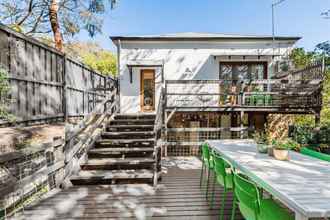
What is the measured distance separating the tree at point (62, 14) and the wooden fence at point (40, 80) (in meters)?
4.96

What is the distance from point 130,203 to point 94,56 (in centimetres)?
1912

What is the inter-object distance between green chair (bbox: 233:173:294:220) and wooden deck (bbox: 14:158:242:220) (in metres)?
1.06

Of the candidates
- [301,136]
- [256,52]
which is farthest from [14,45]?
[256,52]

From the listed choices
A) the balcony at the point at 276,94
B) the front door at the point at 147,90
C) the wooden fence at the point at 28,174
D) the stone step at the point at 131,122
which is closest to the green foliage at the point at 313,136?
the balcony at the point at 276,94

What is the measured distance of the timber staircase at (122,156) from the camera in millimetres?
4492

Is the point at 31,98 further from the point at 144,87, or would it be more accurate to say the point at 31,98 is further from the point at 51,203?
the point at 144,87

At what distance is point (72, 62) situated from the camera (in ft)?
20.9

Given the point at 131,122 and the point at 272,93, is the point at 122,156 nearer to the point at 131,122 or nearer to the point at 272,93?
the point at 131,122

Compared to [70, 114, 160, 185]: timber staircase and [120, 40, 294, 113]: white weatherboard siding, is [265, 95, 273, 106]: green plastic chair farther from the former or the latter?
[70, 114, 160, 185]: timber staircase

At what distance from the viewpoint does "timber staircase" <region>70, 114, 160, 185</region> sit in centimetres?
449

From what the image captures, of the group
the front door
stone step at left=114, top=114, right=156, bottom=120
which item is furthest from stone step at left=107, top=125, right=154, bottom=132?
the front door

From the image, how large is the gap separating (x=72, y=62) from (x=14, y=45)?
2.58 meters

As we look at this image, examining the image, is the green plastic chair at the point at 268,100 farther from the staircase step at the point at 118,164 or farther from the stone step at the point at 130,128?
the staircase step at the point at 118,164

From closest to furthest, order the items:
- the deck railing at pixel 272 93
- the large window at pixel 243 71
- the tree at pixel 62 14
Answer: the deck railing at pixel 272 93, the large window at pixel 243 71, the tree at pixel 62 14
